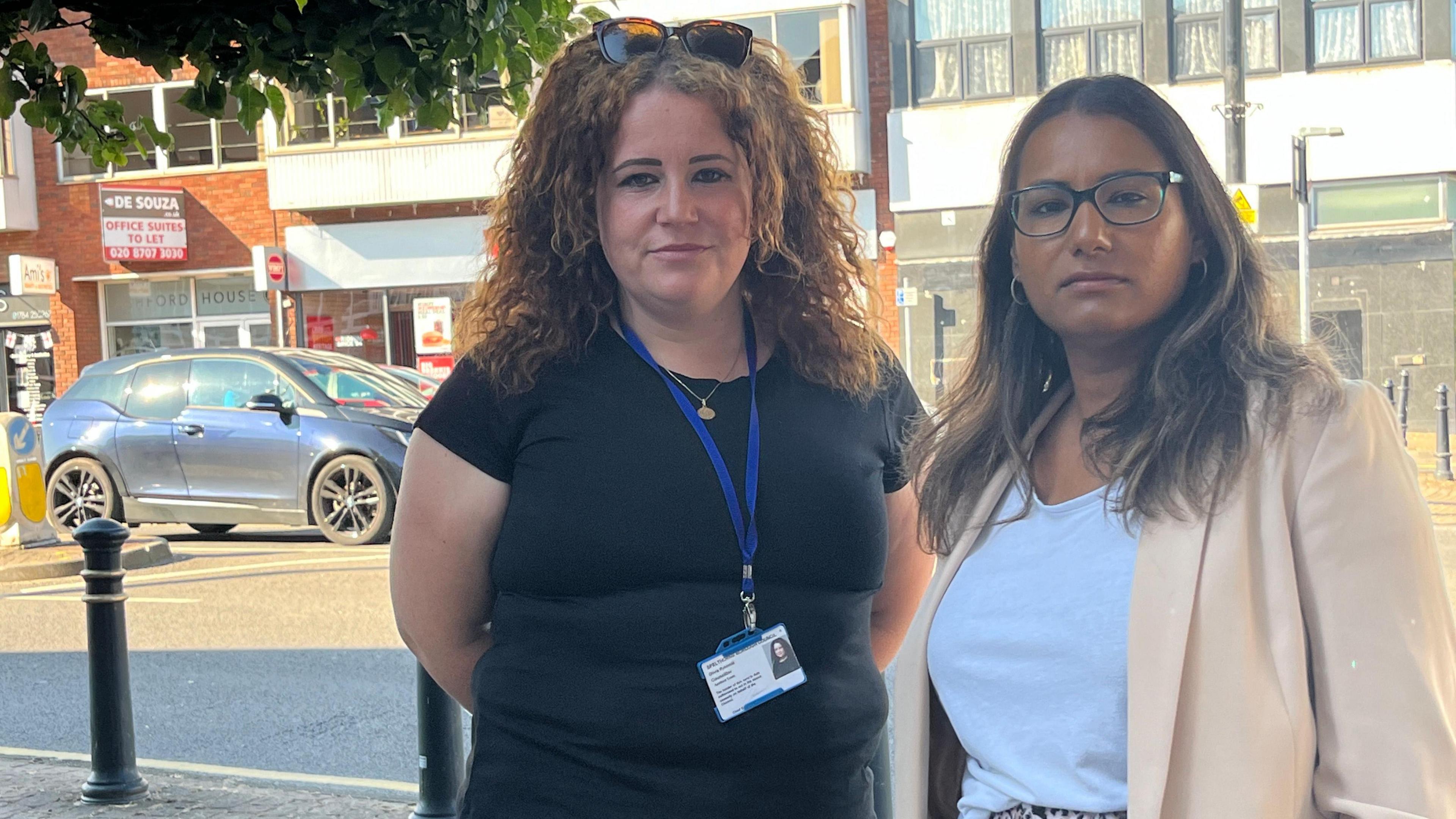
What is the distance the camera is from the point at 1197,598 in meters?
1.68

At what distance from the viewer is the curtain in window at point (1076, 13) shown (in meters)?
22.2

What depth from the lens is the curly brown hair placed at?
7.77 feet

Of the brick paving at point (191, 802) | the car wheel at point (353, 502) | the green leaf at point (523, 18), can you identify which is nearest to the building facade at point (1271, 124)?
the car wheel at point (353, 502)

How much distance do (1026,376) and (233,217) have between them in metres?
25.0

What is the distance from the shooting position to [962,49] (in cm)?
2262

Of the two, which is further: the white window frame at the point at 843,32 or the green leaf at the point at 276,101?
the white window frame at the point at 843,32

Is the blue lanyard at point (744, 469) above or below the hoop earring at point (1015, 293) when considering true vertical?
below

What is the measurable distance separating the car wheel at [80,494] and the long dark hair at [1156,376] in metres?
11.6

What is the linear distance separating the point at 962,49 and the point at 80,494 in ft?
49.3

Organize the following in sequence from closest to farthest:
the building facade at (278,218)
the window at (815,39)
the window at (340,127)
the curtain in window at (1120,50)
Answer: the curtain in window at (1120,50) < the window at (815,39) < the building facade at (278,218) < the window at (340,127)

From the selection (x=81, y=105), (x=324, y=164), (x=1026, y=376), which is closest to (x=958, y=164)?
(x=324, y=164)

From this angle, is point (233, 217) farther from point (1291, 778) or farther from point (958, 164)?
point (1291, 778)

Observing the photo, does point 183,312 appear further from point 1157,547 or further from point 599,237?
point 1157,547

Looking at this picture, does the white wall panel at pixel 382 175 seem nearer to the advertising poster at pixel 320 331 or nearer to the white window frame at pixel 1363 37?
the advertising poster at pixel 320 331
